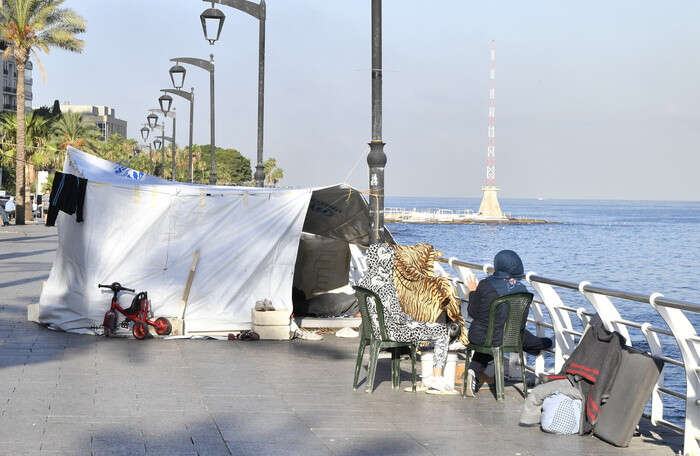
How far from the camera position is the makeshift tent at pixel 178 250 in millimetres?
Answer: 12738

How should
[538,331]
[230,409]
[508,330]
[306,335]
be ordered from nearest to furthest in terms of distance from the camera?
[230,409]
[508,330]
[538,331]
[306,335]

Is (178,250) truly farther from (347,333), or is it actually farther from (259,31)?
(259,31)

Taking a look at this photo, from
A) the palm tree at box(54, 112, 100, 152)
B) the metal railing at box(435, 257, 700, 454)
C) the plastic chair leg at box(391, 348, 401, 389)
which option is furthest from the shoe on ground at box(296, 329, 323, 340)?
the palm tree at box(54, 112, 100, 152)

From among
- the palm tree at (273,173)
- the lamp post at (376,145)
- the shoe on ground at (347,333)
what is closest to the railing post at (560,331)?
the lamp post at (376,145)

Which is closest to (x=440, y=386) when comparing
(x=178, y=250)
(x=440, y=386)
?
(x=440, y=386)

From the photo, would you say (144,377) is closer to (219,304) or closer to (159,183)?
(219,304)

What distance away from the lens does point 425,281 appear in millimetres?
9250

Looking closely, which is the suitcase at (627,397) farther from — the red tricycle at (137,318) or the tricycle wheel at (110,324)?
the tricycle wheel at (110,324)

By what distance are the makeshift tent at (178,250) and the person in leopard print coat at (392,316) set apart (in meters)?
4.27

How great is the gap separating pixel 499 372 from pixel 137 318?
528 centimetres

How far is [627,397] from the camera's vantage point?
6891 mm

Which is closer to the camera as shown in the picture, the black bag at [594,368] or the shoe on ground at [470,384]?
the black bag at [594,368]

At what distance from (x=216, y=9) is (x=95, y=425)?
12371 millimetres

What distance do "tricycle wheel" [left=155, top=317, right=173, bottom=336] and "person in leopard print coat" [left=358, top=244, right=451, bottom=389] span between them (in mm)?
4114
